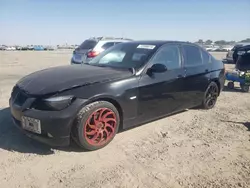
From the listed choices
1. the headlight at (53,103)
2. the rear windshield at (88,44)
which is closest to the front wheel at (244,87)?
the rear windshield at (88,44)

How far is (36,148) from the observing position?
3576 millimetres

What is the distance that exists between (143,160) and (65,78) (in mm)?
1578

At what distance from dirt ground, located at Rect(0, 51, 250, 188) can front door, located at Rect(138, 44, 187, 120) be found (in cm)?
37

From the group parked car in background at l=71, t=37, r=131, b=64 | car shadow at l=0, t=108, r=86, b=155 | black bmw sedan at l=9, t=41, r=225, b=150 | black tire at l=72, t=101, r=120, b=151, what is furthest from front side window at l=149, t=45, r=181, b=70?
parked car in background at l=71, t=37, r=131, b=64

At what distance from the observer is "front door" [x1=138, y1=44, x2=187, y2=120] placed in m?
4.06

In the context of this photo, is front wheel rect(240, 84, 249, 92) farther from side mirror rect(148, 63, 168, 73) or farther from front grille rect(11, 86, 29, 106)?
front grille rect(11, 86, 29, 106)

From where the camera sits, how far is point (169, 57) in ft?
15.1

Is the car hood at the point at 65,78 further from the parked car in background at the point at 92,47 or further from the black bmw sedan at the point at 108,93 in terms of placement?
the parked car in background at the point at 92,47

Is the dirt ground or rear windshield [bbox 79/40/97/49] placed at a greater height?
rear windshield [bbox 79/40/97/49]

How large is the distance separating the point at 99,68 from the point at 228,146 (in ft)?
7.81

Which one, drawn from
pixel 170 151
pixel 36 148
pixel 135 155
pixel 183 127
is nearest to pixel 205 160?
pixel 170 151

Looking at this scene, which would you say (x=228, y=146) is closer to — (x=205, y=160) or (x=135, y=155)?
(x=205, y=160)

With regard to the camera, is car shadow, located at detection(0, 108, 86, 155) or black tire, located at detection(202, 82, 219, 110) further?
black tire, located at detection(202, 82, 219, 110)

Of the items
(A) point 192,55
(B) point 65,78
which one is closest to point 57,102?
(B) point 65,78
